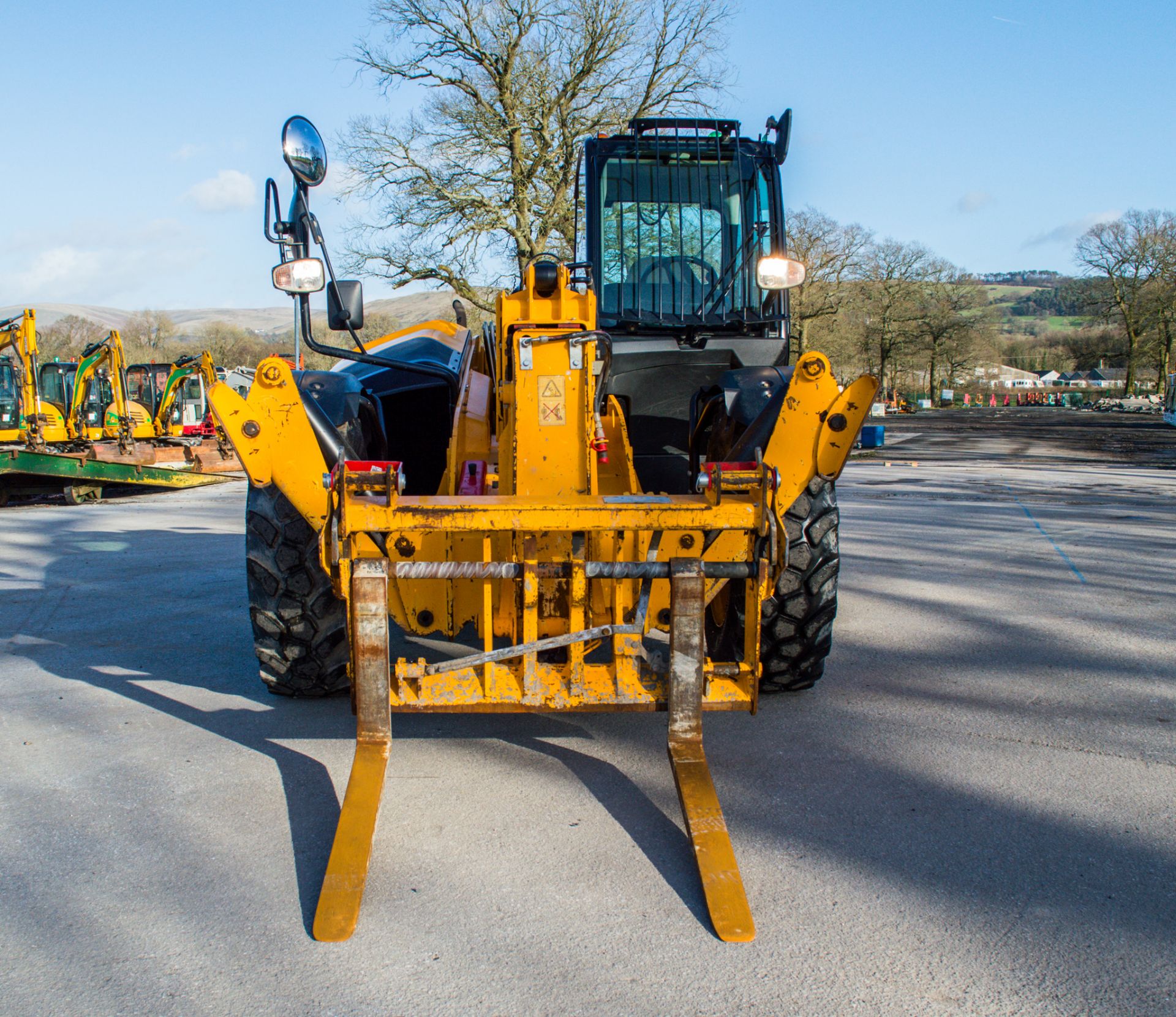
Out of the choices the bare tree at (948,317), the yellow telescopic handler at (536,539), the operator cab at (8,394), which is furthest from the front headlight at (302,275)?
the bare tree at (948,317)

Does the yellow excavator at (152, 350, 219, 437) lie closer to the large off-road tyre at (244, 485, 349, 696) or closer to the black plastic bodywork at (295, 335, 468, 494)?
the black plastic bodywork at (295, 335, 468, 494)

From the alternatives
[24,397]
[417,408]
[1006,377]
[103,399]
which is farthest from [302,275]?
[1006,377]

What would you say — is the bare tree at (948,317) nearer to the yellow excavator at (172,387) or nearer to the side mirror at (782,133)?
the yellow excavator at (172,387)

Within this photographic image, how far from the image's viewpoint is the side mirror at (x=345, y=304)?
3.46 m

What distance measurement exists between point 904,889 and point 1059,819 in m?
0.76

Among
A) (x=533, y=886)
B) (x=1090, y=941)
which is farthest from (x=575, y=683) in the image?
(x=1090, y=941)

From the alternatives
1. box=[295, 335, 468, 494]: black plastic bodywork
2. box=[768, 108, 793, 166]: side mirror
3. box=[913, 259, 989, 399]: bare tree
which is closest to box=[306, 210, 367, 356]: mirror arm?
box=[295, 335, 468, 494]: black plastic bodywork

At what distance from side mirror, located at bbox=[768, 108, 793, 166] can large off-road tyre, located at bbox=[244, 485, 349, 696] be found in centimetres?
353

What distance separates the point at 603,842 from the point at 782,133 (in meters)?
4.22

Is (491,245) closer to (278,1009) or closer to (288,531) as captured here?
(288,531)

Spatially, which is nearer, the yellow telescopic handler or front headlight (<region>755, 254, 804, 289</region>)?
the yellow telescopic handler

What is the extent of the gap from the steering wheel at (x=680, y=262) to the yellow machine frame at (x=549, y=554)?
5.95ft

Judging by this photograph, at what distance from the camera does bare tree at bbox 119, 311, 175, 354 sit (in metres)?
59.3

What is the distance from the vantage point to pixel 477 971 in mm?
2170
